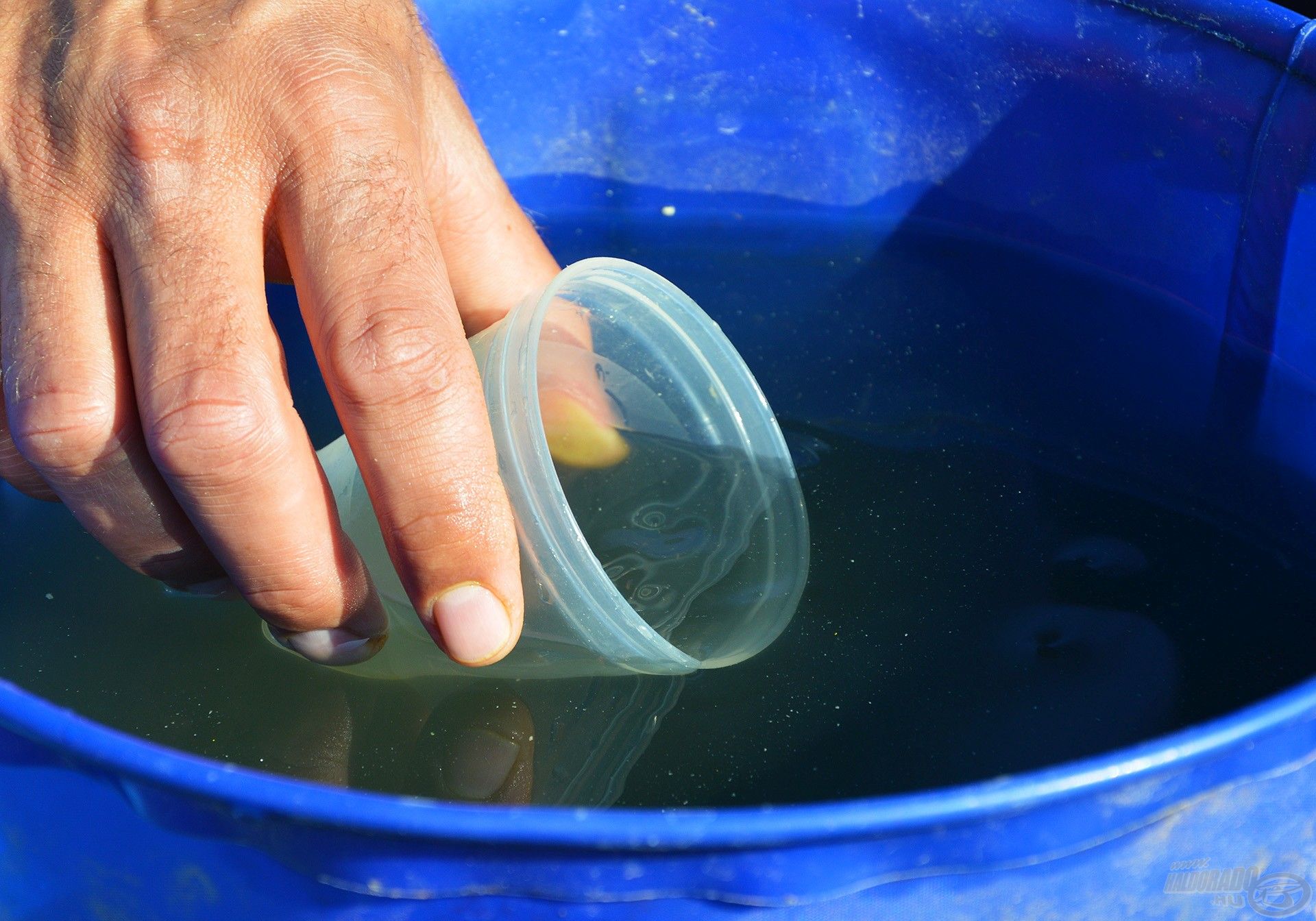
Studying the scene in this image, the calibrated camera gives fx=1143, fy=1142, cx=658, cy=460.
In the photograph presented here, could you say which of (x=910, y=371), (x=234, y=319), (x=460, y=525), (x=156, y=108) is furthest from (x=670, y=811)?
(x=910, y=371)

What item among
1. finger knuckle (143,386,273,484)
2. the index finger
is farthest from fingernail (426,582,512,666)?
finger knuckle (143,386,273,484)

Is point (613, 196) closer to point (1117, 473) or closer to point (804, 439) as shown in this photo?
point (804, 439)

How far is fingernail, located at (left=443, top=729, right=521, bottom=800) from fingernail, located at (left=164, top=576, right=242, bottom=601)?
0.15 metres

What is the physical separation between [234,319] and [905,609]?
42 cm

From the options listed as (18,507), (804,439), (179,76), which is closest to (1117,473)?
(804,439)

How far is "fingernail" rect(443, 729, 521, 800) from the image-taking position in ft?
1.88

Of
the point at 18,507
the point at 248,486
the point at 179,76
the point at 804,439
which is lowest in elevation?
the point at 18,507

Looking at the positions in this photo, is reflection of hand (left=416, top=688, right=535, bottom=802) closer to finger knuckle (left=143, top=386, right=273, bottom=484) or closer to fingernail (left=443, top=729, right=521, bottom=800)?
fingernail (left=443, top=729, right=521, bottom=800)

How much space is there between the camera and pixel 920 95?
103 cm

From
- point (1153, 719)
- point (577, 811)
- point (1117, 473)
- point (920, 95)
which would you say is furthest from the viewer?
point (920, 95)

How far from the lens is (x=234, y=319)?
0.53 m

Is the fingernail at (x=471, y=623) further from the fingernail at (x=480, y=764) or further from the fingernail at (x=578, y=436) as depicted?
the fingernail at (x=578, y=436)

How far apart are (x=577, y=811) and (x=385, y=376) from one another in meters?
0.27

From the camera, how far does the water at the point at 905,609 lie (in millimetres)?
603
